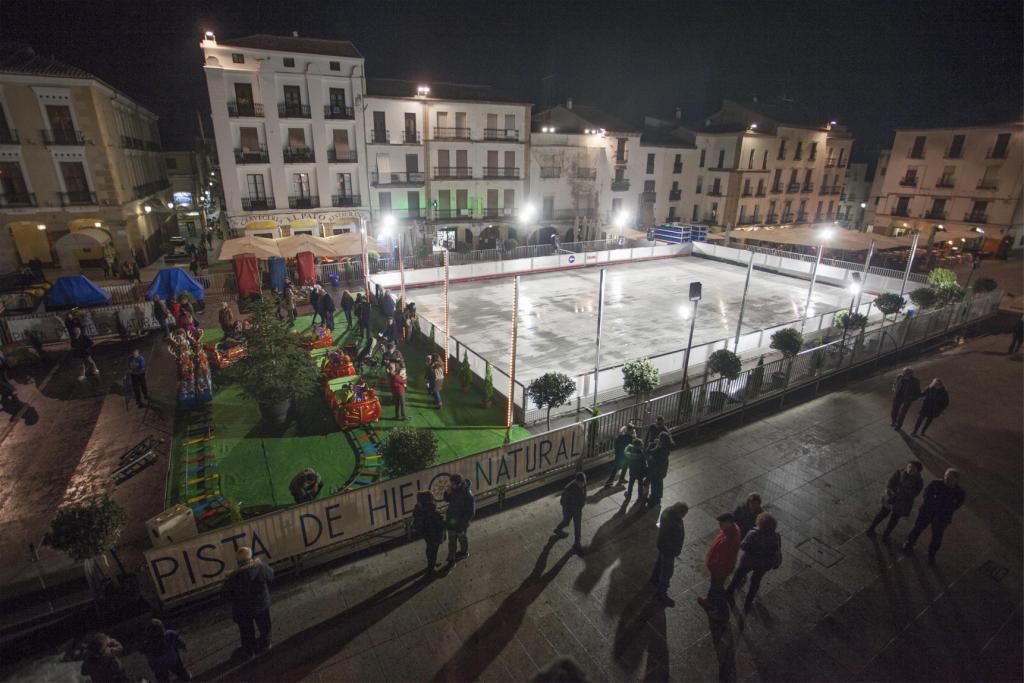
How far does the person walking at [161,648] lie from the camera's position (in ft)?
16.5

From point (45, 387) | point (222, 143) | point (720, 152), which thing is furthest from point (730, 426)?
point (720, 152)

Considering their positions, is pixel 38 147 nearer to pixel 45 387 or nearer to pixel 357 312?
pixel 45 387

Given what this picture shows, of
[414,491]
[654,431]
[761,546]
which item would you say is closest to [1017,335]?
[654,431]

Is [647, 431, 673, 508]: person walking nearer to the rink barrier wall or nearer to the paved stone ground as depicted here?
the paved stone ground

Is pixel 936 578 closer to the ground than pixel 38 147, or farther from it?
closer to the ground

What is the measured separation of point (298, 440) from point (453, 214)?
2997 centimetres

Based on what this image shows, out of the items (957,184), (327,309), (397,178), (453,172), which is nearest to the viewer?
(327,309)

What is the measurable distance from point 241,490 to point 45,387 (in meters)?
8.88

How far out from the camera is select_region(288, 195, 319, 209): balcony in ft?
111

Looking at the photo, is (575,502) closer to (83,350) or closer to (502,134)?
(83,350)

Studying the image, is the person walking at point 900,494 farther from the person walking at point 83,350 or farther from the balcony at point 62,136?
the balcony at point 62,136

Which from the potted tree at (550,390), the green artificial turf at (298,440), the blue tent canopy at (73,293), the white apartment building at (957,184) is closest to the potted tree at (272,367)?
the green artificial turf at (298,440)

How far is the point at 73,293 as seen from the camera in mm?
16375

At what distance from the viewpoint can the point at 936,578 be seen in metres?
7.49
